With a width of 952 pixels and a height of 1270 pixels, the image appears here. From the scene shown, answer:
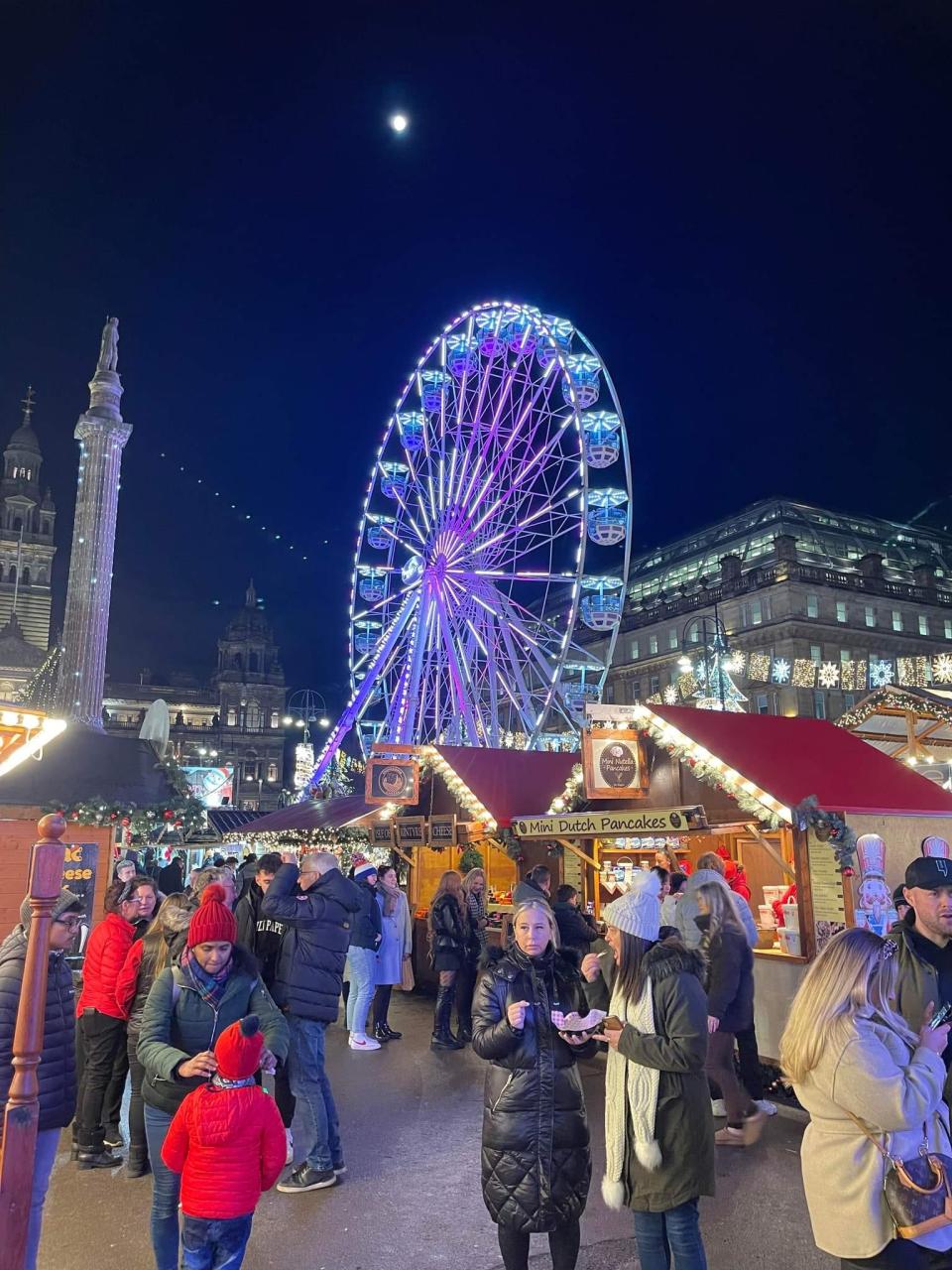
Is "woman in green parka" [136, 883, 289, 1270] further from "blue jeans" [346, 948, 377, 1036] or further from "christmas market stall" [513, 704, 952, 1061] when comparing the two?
"blue jeans" [346, 948, 377, 1036]

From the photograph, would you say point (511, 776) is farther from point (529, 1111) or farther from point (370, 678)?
point (529, 1111)

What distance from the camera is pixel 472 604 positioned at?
24.7m

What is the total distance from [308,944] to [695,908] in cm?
323

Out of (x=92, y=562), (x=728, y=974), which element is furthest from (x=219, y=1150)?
(x=92, y=562)

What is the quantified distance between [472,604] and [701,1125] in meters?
20.9

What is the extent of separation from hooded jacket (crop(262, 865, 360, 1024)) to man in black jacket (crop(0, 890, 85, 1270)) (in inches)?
69.1

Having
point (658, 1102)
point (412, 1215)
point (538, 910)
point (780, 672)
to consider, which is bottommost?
point (412, 1215)

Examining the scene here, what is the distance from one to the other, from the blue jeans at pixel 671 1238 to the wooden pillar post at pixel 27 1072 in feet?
8.88

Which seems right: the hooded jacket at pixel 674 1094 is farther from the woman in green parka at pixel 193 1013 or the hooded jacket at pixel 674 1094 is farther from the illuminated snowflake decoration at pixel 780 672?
the illuminated snowflake decoration at pixel 780 672

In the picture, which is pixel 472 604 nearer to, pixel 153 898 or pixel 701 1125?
pixel 153 898

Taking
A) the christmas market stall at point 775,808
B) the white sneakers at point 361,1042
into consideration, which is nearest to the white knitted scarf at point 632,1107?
the christmas market stall at point 775,808

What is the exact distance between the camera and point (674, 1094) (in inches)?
158

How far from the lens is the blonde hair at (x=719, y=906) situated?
7.27 meters

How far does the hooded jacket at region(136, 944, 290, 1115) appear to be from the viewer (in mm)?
4266
